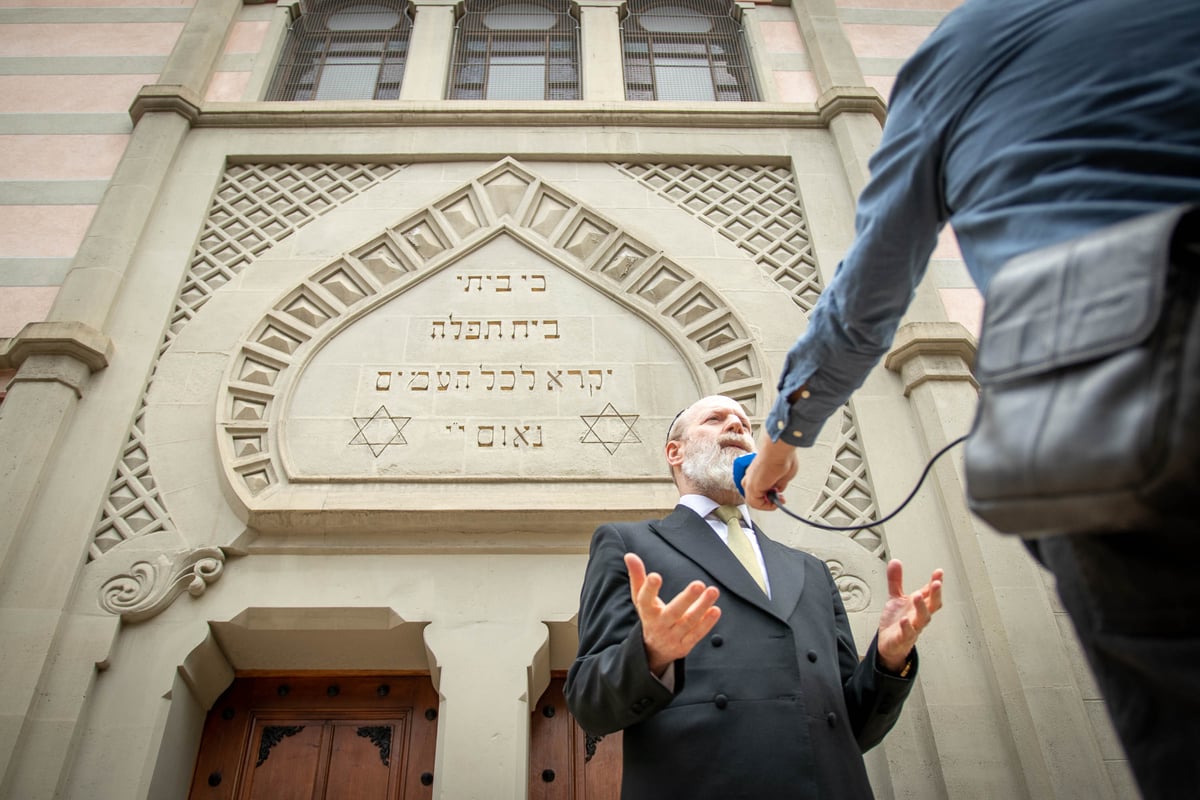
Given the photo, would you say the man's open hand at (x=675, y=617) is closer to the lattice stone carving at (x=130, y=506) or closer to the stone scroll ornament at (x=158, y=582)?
the stone scroll ornament at (x=158, y=582)

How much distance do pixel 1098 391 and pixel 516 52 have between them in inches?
254

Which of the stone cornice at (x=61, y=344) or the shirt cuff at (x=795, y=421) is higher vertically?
the stone cornice at (x=61, y=344)

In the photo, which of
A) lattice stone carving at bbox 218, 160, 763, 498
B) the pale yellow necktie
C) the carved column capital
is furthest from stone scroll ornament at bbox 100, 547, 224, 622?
the carved column capital

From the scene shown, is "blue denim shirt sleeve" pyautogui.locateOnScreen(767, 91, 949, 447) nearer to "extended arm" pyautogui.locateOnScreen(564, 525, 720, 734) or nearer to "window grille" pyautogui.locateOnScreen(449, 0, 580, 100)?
"extended arm" pyautogui.locateOnScreen(564, 525, 720, 734)

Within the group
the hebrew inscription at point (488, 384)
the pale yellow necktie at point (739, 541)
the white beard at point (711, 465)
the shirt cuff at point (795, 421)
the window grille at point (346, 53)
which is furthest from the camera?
the window grille at point (346, 53)

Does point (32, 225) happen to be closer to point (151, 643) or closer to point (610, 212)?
point (151, 643)

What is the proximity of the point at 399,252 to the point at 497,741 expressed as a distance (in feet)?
8.98

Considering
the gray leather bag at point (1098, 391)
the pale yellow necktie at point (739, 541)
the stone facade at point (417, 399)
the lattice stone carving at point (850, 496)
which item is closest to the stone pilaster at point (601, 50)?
the stone facade at point (417, 399)

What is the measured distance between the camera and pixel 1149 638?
33.5 inches

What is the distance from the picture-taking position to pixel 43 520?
136 inches

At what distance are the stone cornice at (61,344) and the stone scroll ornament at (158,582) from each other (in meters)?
1.15

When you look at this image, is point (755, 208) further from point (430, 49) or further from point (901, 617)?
point (901, 617)

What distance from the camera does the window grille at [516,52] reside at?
616cm

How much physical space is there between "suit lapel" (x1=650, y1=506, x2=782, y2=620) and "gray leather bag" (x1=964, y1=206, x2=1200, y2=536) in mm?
1176
